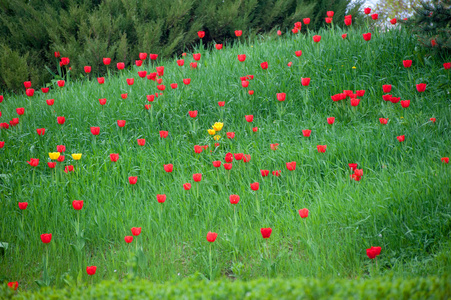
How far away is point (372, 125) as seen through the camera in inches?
183

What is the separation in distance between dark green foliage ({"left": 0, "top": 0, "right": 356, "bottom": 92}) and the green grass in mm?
1573

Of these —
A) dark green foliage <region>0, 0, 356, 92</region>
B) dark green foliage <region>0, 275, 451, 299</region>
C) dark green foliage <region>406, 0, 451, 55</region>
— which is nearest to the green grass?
dark green foliage <region>406, 0, 451, 55</region>

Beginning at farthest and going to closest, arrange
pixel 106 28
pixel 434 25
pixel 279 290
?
pixel 106 28
pixel 434 25
pixel 279 290

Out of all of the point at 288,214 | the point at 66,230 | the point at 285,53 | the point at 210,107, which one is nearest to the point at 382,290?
the point at 288,214

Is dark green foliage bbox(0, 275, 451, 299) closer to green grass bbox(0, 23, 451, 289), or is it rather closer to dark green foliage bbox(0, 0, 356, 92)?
green grass bbox(0, 23, 451, 289)

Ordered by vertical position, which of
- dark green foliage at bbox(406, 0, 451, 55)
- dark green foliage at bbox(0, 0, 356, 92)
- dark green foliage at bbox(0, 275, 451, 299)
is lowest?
dark green foliage at bbox(0, 275, 451, 299)

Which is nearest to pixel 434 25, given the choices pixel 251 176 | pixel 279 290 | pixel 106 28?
pixel 251 176

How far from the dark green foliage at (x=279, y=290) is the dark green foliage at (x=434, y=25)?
3.94 metres

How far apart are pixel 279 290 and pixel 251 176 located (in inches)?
86.2

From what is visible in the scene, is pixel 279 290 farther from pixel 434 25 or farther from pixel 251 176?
pixel 434 25

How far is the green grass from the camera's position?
3.21m

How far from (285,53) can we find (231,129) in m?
1.90

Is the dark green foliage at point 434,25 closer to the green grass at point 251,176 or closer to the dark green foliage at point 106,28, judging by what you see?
the green grass at point 251,176

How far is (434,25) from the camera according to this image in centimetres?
530
